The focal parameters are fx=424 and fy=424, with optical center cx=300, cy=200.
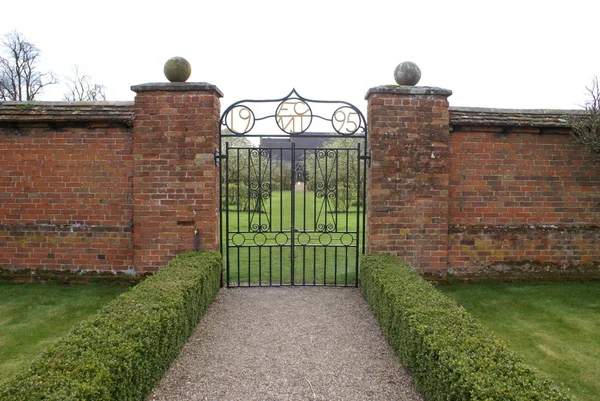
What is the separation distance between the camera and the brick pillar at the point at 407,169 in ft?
19.5

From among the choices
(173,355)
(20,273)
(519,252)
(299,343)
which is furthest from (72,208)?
(519,252)

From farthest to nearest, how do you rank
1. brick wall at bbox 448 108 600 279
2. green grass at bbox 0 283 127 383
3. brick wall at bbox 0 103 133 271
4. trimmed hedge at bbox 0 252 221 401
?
brick wall at bbox 448 108 600 279
brick wall at bbox 0 103 133 271
green grass at bbox 0 283 127 383
trimmed hedge at bbox 0 252 221 401

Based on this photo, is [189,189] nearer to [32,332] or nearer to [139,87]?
[139,87]

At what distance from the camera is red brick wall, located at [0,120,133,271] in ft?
19.9

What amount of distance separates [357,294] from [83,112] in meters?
4.67

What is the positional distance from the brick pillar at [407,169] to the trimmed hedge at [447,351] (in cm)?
141

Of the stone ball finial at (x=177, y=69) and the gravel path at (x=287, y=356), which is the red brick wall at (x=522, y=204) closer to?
the gravel path at (x=287, y=356)

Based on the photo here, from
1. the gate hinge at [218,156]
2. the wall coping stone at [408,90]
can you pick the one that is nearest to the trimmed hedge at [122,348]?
the gate hinge at [218,156]

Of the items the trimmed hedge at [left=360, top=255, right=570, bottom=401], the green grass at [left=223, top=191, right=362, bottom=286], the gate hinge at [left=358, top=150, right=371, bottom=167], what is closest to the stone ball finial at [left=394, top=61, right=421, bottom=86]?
the gate hinge at [left=358, top=150, right=371, bottom=167]

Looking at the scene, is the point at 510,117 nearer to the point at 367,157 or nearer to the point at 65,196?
the point at 367,157

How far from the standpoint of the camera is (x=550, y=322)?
490 cm

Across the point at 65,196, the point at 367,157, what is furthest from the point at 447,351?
the point at 65,196

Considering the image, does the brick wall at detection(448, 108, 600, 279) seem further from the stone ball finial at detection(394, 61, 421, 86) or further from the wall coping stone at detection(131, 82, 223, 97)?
the wall coping stone at detection(131, 82, 223, 97)

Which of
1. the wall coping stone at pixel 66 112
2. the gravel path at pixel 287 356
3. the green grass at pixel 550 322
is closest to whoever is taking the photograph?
the gravel path at pixel 287 356
